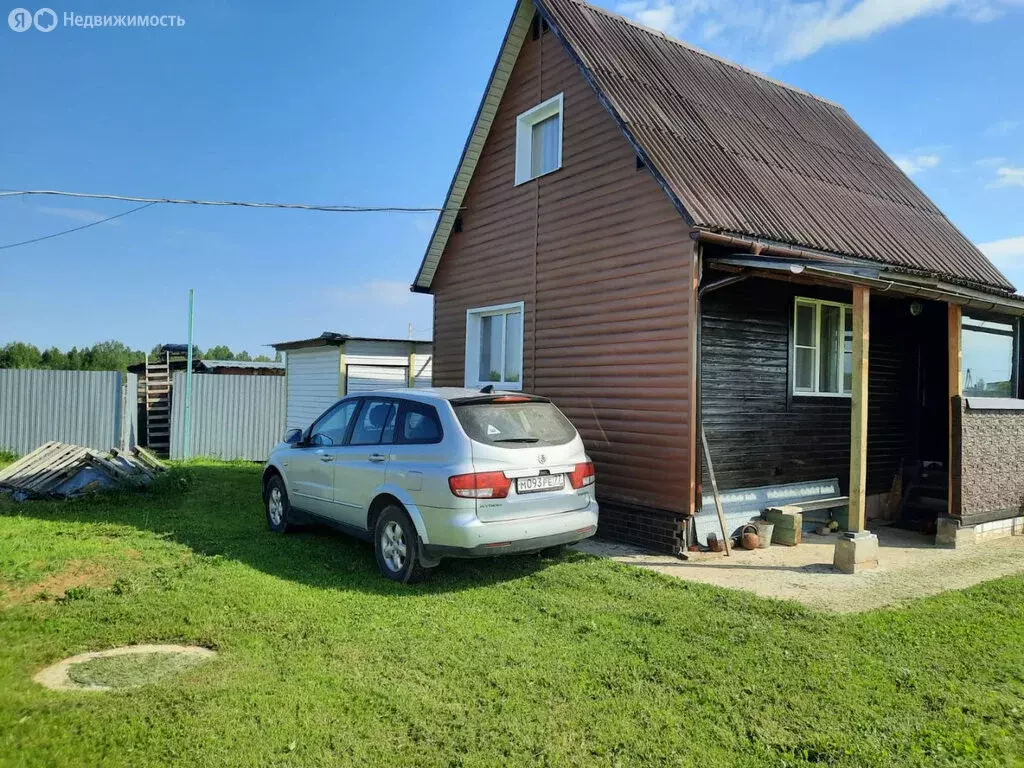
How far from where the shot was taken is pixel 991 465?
9016 millimetres

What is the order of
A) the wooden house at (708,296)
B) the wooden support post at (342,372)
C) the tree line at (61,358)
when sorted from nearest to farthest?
the wooden house at (708,296), the wooden support post at (342,372), the tree line at (61,358)

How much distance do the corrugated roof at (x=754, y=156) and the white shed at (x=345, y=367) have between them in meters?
7.64

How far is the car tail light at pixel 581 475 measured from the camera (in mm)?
6531

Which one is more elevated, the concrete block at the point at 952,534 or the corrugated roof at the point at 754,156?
the corrugated roof at the point at 754,156

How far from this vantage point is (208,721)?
3.62 metres

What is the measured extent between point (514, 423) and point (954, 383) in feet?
19.5

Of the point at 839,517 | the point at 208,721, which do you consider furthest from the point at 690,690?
the point at 839,517

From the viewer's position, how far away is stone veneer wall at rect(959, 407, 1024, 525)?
28.6 ft

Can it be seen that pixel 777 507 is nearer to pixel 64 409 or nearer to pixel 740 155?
pixel 740 155

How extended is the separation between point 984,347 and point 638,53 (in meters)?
6.62

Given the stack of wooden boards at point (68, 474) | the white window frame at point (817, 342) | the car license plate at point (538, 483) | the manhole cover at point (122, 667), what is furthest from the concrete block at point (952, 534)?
the stack of wooden boards at point (68, 474)

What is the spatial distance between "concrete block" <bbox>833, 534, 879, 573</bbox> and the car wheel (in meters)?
5.94

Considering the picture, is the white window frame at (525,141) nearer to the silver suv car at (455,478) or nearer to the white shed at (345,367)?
the silver suv car at (455,478)

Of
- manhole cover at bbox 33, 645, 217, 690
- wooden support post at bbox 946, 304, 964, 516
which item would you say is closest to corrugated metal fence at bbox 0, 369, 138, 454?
manhole cover at bbox 33, 645, 217, 690
